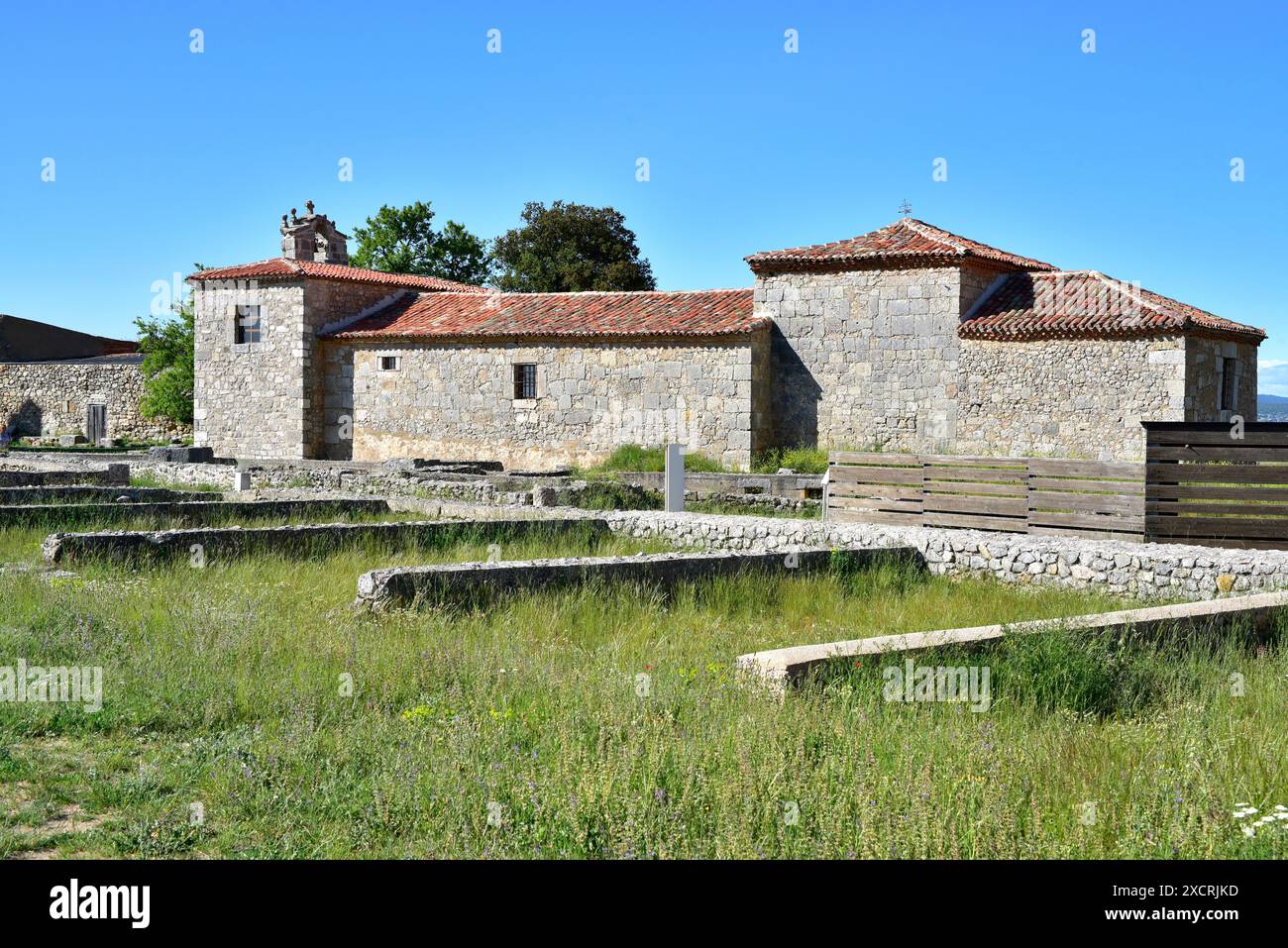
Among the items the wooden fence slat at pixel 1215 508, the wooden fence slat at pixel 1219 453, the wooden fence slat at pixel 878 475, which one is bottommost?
the wooden fence slat at pixel 1215 508

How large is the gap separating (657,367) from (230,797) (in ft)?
75.2

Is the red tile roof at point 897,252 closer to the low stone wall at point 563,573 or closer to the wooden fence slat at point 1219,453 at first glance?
the wooden fence slat at point 1219,453

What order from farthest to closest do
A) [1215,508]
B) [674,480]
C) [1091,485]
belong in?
[674,480], [1091,485], [1215,508]

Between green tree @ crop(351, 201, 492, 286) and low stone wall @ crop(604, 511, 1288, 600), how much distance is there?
3631 centimetres

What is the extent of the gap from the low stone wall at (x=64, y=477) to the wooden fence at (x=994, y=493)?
39.7 ft

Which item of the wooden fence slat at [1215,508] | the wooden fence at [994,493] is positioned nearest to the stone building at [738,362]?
the wooden fence at [994,493]

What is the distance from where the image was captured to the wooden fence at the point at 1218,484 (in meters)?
12.8

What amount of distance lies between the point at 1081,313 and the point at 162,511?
17.7 meters

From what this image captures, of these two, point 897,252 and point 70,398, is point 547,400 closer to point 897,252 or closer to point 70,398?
point 897,252

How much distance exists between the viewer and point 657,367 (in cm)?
2778

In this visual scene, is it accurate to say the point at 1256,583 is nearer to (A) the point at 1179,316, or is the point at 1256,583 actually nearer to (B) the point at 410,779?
(B) the point at 410,779

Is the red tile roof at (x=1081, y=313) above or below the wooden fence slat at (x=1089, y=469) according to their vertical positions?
above

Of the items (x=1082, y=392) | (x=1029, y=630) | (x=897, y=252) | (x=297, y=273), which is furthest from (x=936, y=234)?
(x=1029, y=630)

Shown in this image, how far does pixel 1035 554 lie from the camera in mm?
12148
